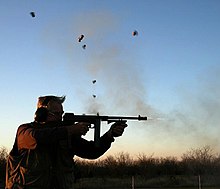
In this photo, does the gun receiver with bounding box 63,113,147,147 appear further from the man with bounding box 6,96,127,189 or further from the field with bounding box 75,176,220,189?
the field with bounding box 75,176,220,189

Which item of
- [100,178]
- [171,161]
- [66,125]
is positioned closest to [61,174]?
[66,125]

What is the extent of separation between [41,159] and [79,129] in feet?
2.00

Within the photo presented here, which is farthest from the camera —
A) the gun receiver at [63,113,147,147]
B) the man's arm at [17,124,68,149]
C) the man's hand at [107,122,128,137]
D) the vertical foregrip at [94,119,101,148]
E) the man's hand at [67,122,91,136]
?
the man's hand at [107,122,128,137]

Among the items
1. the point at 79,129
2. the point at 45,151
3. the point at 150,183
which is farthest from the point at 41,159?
the point at 150,183

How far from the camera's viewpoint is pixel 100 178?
58.1m

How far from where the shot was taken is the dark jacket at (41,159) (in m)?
4.67

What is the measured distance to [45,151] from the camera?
484 cm

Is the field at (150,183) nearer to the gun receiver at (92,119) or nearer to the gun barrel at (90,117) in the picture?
the gun barrel at (90,117)

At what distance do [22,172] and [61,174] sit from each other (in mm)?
488

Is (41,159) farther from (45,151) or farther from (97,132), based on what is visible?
(97,132)

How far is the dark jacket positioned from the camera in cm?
467

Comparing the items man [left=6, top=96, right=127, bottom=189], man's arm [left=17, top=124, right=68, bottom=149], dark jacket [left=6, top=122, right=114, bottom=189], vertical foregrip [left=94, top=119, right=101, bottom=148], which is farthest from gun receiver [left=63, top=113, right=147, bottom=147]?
man's arm [left=17, top=124, right=68, bottom=149]

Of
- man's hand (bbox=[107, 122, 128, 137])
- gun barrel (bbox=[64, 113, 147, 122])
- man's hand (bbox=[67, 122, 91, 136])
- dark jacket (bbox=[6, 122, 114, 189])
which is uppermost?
gun barrel (bbox=[64, 113, 147, 122])

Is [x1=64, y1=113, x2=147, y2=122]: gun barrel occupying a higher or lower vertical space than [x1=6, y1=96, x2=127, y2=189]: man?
higher
